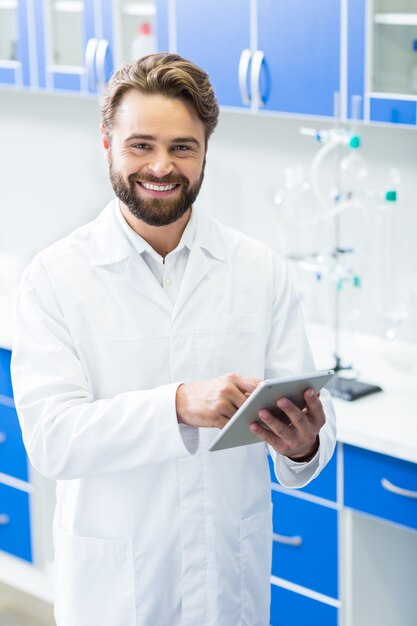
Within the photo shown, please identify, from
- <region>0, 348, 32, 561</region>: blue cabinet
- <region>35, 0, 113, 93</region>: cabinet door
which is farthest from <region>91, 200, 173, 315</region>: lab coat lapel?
<region>0, 348, 32, 561</region>: blue cabinet

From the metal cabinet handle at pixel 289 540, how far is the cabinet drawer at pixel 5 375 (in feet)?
3.49

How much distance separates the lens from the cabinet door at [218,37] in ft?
9.59

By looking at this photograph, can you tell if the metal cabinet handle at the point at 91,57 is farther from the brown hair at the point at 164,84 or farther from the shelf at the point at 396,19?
the brown hair at the point at 164,84

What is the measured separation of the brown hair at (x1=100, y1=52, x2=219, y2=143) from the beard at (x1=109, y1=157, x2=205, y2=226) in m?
0.10

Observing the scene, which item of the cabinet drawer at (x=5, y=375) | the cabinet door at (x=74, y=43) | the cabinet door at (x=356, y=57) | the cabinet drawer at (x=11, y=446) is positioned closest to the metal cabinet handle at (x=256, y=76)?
the cabinet door at (x=356, y=57)

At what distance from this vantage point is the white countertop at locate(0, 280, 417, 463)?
2.61 metres

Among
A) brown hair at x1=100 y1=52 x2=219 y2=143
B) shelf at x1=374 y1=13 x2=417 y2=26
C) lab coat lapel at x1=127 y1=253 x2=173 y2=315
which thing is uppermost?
shelf at x1=374 y1=13 x2=417 y2=26

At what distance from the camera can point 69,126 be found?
3949 millimetres

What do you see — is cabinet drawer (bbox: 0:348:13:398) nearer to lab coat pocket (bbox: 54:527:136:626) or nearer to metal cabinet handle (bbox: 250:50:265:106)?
metal cabinet handle (bbox: 250:50:265:106)

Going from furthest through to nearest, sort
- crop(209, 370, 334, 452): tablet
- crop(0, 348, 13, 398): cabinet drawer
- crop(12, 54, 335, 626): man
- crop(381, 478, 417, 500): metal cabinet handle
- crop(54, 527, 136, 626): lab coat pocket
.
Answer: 1. crop(0, 348, 13, 398): cabinet drawer
2. crop(381, 478, 417, 500): metal cabinet handle
3. crop(54, 527, 136, 626): lab coat pocket
4. crop(12, 54, 335, 626): man
5. crop(209, 370, 334, 452): tablet

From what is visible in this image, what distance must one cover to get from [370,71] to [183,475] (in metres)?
1.26

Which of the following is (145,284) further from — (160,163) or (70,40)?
(70,40)

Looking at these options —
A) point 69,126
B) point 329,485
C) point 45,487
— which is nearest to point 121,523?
point 329,485

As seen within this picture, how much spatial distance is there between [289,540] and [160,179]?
132 centimetres
